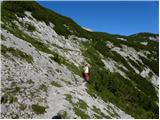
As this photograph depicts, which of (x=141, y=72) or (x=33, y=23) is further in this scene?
(x=141, y=72)

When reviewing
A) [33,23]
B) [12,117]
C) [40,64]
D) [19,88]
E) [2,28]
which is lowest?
[12,117]

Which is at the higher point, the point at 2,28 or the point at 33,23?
the point at 33,23

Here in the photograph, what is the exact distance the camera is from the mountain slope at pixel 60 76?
81.7ft

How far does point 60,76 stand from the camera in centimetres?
3350

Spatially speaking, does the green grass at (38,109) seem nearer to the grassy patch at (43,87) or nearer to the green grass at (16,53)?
the grassy patch at (43,87)

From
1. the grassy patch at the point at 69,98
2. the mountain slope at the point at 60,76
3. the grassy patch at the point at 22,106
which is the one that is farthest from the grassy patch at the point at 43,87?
the grassy patch at the point at 22,106

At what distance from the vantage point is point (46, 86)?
27672mm

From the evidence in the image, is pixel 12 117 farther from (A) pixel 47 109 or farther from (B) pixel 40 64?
(B) pixel 40 64

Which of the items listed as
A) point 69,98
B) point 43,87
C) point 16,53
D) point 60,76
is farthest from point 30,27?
point 69,98

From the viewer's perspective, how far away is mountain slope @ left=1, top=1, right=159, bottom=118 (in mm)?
24891

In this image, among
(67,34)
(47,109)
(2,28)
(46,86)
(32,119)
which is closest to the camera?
(32,119)

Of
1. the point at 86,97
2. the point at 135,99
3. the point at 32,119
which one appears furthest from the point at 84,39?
the point at 32,119

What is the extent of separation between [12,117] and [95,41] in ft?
148

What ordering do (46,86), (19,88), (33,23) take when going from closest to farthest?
(19,88) < (46,86) < (33,23)
